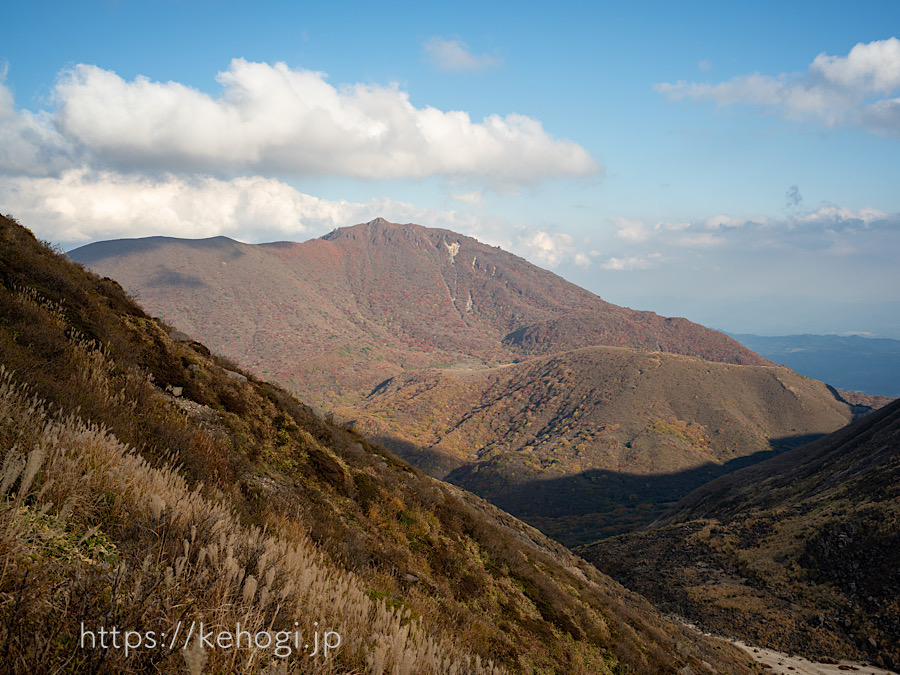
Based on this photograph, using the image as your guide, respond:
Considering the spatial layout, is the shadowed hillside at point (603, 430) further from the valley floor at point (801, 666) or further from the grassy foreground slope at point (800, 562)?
the valley floor at point (801, 666)

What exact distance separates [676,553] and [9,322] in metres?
45.9

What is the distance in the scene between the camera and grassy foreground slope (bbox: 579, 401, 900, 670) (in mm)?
22562

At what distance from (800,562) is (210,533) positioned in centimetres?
3893

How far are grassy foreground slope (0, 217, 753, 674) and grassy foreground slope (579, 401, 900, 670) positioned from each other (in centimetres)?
1469

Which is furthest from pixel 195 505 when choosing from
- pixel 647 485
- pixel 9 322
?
pixel 647 485

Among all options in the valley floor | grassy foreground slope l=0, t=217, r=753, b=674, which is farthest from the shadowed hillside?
grassy foreground slope l=0, t=217, r=753, b=674

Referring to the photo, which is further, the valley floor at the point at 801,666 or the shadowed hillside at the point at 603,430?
the shadowed hillside at the point at 603,430

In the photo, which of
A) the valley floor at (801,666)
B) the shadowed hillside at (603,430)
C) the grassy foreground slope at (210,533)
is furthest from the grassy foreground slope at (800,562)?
the shadowed hillside at (603,430)

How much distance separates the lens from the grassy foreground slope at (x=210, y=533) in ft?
7.06

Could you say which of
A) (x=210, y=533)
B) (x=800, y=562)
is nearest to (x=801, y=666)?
(x=800, y=562)

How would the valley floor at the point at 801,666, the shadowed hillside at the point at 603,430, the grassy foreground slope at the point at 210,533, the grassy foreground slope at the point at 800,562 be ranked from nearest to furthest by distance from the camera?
the grassy foreground slope at the point at 210,533
the valley floor at the point at 801,666
the grassy foreground slope at the point at 800,562
the shadowed hillside at the point at 603,430

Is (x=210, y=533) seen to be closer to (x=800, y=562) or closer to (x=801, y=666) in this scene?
(x=801, y=666)

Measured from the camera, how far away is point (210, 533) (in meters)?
3.17

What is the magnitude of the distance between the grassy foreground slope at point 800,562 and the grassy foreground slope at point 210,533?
1469 cm
